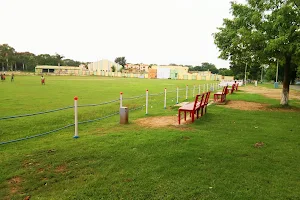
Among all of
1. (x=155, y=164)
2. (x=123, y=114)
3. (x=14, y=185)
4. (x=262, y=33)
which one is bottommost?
(x=14, y=185)

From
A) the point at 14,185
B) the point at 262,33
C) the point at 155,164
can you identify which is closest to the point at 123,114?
the point at 155,164

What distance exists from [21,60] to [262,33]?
443 feet

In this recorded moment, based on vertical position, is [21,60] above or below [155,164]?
above

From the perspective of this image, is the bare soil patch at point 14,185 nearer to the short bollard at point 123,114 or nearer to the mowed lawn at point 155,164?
the mowed lawn at point 155,164

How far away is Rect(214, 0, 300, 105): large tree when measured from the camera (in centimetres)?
1190

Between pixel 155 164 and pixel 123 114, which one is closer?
pixel 155 164

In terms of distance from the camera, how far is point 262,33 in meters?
12.9

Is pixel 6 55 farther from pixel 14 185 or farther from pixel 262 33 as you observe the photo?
pixel 14 185

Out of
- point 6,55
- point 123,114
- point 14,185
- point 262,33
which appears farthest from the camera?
point 6,55

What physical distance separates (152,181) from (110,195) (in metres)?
0.79

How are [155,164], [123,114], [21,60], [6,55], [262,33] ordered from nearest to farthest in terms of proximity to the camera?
[155,164], [123,114], [262,33], [6,55], [21,60]

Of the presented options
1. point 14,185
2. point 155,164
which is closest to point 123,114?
point 155,164

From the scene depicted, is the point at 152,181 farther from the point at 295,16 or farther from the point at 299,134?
the point at 295,16

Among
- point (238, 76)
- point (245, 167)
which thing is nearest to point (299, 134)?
point (245, 167)
